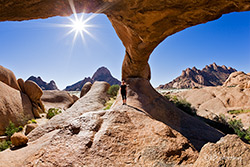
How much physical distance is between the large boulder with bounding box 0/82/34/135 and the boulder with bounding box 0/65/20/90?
2.35 meters

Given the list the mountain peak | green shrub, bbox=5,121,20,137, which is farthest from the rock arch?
the mountain peak

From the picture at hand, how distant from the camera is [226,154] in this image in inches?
80.0

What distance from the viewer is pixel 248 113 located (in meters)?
18.4

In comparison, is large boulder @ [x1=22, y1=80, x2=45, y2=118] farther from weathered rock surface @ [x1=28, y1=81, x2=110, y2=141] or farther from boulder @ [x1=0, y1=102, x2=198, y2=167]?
boulder @ [x1=0, y1=102, x2=198, y2=167]

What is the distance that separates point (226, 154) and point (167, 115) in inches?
271

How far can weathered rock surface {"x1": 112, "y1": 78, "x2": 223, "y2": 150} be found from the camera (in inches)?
282

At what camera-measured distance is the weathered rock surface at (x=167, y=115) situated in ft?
23.5

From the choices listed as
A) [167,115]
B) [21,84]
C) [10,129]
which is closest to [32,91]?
[21,84]

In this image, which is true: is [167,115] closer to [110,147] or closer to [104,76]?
[110,147]

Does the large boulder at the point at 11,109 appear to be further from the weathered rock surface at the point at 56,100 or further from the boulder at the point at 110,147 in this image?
the weathered rock surface at the point at 56,100

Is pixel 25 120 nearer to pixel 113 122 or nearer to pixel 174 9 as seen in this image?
pixel 113 122

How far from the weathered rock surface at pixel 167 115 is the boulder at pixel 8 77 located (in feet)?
52.6

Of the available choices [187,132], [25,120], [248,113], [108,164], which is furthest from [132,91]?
[248,113]

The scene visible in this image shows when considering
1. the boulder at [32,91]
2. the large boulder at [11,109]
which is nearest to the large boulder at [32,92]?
the boulder at [32,91]
